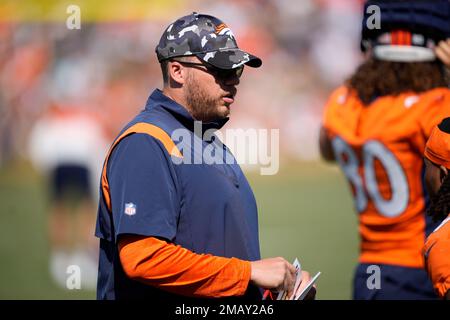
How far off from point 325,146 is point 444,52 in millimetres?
912

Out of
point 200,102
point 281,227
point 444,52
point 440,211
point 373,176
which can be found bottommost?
point 281,227

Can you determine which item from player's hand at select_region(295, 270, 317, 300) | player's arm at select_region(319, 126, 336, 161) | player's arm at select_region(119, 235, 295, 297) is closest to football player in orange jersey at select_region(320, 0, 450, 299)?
player's arm at select_region(319, 126, 336, 161)

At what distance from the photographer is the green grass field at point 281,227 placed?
829cm

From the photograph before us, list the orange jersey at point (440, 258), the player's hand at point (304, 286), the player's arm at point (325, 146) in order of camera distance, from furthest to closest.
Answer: the player's arm at point (325, 146) → the player's hand at point (304, 286) → the orange jersey at point (440, 258)

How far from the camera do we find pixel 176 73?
3447 mm

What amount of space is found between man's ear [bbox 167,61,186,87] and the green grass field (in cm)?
418

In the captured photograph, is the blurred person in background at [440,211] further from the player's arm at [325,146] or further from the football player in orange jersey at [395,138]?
the player's arm at [325,146]

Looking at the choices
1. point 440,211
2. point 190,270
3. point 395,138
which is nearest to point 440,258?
point 440,211

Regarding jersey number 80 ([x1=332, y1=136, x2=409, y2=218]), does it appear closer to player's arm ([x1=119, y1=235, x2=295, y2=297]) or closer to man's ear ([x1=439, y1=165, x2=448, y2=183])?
man's ear ([x1=439, y1=165, x2=448, y2=183])

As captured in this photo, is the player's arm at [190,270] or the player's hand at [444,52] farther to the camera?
the player's hand at [444,52]

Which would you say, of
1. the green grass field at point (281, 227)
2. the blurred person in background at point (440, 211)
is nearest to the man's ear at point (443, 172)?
the blurred person in background at point (440, 211)

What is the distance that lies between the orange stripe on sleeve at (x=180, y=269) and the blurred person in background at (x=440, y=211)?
0.66 m

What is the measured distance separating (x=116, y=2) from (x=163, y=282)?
14.6m

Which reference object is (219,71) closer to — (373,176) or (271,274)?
(271,274)
